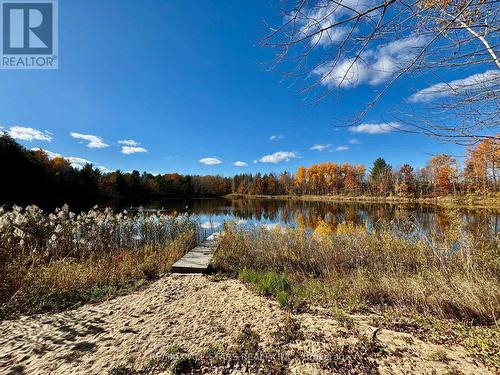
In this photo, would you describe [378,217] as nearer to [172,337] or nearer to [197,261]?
[197,261]

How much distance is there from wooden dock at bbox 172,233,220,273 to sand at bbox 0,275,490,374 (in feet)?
5.98

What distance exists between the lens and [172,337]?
3.06 meters

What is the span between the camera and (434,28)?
1.96 m

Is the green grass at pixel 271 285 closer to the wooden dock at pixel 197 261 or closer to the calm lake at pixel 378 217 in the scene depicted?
the wooden dock at pixel 197 261

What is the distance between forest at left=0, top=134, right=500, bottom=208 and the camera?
3.39 metres

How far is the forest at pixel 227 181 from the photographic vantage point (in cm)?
339

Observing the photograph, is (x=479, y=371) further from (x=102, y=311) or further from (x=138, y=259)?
(x=138, y=259)

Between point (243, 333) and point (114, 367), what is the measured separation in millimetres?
1525

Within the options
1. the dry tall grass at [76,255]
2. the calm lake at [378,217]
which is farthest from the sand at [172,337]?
the calm lake at [378,217]

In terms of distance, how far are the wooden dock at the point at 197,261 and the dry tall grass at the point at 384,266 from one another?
0.43 m

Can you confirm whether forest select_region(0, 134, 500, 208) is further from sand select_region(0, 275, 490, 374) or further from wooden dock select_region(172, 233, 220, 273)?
wooden dock select_region(172, 233, 220, 273)

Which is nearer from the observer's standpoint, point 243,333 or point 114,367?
point 114,367

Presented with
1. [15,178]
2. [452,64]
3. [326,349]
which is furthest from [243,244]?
[15,178]

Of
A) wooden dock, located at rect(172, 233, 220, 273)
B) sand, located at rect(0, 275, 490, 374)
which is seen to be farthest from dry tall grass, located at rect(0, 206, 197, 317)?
sand, located at rect(0, 275, 490, 374)
